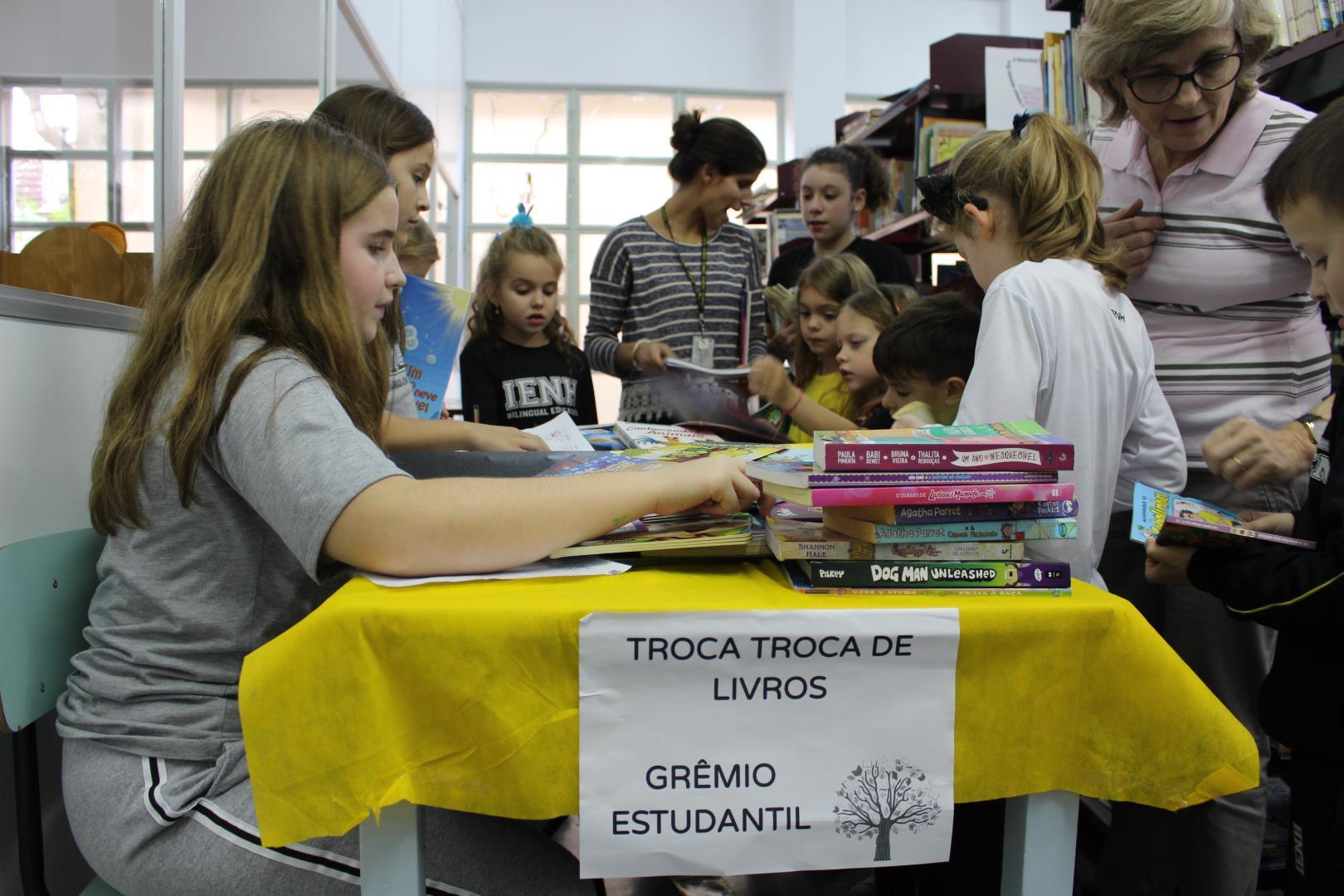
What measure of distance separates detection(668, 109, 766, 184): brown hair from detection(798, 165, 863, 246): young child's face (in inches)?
15.8

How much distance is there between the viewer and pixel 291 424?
2.94ft

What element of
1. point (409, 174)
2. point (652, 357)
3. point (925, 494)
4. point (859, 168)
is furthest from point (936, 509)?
point (859, 168)

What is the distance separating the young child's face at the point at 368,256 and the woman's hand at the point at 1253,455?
43.8 inches

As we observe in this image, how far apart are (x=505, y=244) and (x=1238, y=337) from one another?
1954 mm

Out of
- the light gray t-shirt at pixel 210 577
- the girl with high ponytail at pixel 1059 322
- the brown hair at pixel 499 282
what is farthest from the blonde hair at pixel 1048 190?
the brown hair at pixel 499 282

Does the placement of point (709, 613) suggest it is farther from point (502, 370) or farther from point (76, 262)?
point (502, 370)

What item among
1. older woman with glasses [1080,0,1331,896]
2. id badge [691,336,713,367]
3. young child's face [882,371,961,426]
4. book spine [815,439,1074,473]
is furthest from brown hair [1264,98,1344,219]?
id badge [691,336,713,367]

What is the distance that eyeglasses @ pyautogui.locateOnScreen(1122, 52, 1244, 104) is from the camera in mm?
1444

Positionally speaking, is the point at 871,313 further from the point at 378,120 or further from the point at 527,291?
the point at 378,120

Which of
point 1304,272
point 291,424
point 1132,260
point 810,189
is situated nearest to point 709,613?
point 291,424

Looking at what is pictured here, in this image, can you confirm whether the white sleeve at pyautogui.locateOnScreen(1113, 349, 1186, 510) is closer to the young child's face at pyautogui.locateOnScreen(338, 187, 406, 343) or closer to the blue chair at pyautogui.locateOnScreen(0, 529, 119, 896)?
the young child's face at pyautogui.locateOnScreen(338, 187, 406, 343)

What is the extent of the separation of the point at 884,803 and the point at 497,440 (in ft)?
3.28

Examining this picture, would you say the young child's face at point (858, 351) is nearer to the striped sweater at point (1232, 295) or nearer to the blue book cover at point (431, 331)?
the striped sweater at point (1232, 295)

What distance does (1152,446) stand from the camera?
1410 mm
